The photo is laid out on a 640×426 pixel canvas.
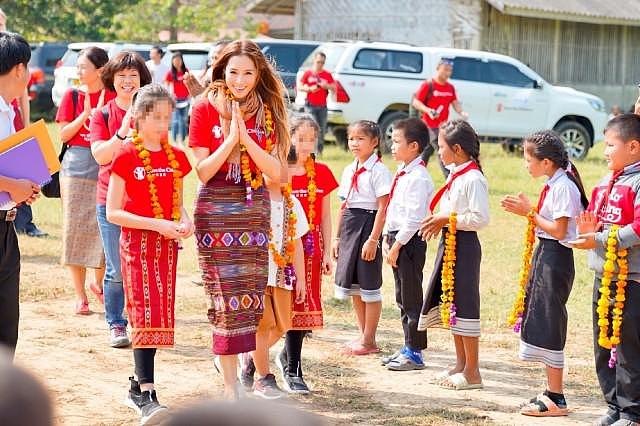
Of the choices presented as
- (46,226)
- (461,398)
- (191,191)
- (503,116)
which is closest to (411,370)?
(461,398)

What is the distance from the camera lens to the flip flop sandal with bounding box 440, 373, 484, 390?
6.05 meters

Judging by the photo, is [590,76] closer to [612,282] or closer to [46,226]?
[46,226]

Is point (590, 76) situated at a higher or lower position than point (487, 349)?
higher

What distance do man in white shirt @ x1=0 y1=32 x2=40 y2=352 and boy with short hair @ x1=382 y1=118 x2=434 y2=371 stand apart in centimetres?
245

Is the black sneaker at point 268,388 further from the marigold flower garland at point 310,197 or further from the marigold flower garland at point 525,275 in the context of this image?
the marigold flower garland at point 525,275

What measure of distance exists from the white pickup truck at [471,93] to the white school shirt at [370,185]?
11.4 meters

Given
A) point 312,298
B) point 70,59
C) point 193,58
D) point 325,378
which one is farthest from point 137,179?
point 70,59

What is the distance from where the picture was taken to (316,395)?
5867mm

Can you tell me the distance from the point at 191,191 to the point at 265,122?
30.2 feet

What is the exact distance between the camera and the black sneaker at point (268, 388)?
222 inches

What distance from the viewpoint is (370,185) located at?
22.0 feet

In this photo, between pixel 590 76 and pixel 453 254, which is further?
pixel 590 76

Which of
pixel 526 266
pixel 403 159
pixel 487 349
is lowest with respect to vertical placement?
pixel 487 349

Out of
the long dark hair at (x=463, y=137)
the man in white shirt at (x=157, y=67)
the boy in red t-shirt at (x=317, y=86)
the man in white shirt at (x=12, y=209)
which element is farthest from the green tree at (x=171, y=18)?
the man in white shirt at (x=12, y=209)
